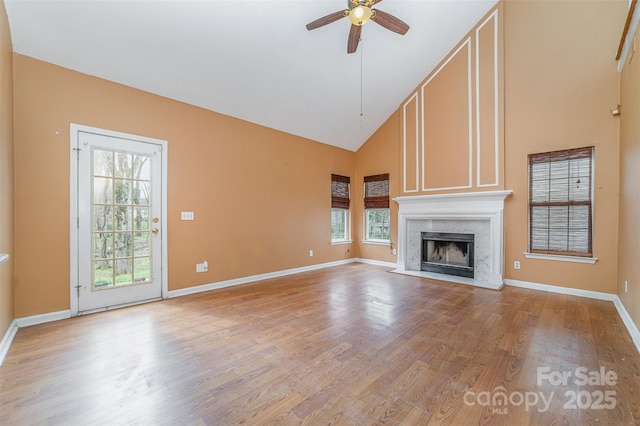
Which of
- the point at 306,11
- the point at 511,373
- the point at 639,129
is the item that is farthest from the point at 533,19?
the point at 511,373

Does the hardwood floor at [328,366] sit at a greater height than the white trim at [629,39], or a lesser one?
lesser

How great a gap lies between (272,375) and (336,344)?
0.67 metres

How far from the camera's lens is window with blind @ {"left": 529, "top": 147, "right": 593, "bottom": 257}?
12.3 ft

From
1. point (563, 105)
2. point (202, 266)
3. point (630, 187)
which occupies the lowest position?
point (202, 266)

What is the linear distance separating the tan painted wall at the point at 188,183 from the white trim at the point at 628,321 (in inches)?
174

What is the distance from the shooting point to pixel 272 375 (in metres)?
1.94

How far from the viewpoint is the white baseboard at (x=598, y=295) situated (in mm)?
2453

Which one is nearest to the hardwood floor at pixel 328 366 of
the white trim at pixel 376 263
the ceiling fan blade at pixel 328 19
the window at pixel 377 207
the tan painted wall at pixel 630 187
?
the tan painted wall at pixel 630 187

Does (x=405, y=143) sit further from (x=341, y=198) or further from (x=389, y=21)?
(x=389, y=21)

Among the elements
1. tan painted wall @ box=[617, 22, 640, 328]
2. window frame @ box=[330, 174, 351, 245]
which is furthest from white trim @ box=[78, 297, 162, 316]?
tan painted wall @ box=[617, 22, 640, 328]

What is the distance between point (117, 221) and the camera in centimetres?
337

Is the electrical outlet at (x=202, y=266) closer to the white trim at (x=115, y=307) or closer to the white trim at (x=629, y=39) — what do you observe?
the white trim at (x=115, y=307)

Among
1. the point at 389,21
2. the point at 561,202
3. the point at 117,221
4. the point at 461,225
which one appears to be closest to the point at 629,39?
the point at 561,202

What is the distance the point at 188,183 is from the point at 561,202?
18.2 feet
